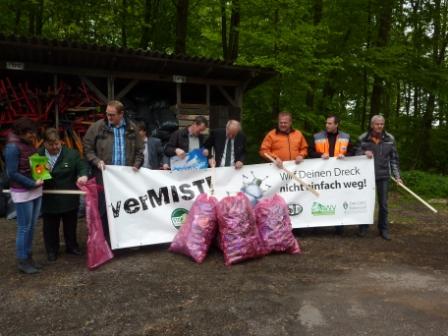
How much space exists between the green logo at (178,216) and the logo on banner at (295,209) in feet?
5.03

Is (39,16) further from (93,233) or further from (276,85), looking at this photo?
(93,233)

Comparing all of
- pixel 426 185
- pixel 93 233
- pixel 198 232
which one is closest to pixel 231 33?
pixel 426 185

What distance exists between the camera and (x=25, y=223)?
4379mm

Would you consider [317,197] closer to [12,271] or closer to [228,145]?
[228,145]

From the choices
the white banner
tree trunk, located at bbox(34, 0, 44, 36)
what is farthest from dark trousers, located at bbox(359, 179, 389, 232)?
tree trunk, located at bbox(34, 0, 44, 36)

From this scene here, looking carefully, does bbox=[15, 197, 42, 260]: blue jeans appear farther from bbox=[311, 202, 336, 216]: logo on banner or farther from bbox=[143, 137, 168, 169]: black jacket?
bbox=[311, 202, 336, 216]: logo on banner

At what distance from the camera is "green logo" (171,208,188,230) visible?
539 cm

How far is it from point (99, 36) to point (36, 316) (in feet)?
38.2

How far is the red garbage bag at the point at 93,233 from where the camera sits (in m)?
4.59

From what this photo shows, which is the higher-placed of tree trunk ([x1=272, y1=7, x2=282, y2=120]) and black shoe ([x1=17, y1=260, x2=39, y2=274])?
tree trunk ([x1=272, y1=7, x2=282, y2=120])

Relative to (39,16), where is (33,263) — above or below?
below

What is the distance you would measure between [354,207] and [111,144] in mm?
3539

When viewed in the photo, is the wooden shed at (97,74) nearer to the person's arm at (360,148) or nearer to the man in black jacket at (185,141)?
the man in black jacket at (185,141)

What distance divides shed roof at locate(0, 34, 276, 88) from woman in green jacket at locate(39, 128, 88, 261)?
3030mm
